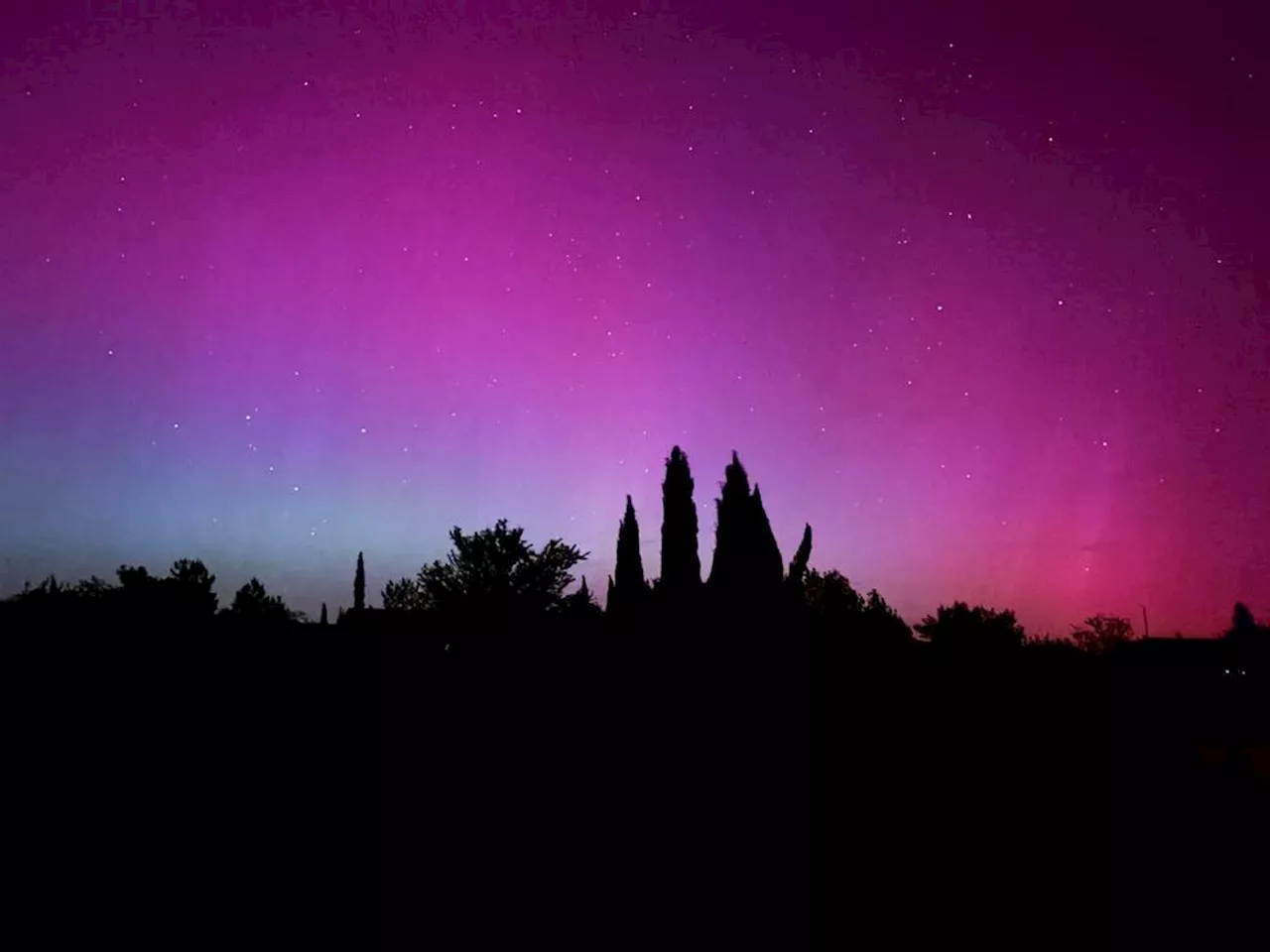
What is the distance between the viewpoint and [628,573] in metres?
34.3

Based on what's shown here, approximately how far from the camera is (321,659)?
1565cm

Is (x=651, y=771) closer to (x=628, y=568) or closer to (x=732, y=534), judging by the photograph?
(x=732, y=534)

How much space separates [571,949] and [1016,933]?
15.7 ft

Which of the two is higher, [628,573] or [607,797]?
[628,573]

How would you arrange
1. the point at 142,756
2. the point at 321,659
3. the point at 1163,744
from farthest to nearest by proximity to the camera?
the point at 321,659 < the point at 1163,744 < the point at 142,756

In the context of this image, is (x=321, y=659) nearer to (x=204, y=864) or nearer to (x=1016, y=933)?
(x=204, y=864)

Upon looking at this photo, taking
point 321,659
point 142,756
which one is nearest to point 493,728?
point 321,659

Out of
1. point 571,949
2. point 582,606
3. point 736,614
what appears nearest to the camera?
point 571,949

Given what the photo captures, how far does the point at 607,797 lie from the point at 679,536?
20.3 meters

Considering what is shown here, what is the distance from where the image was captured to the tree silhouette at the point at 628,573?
1331 inches

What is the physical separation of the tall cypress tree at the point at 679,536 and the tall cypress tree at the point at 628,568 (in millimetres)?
2830

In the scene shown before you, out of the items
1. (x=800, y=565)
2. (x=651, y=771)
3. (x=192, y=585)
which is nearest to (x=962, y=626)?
(x=800, y=565)

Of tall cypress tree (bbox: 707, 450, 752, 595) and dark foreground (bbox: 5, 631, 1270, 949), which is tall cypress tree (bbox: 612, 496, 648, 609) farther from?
dark foreground (bbox: 5, 631, 1270, 949)

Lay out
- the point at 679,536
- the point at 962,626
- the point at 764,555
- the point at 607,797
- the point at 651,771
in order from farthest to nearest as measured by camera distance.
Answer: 1. the point at 962,626
2. the point at 679,536
3. the point at 764,555
4. the point at 651,771
5. the point at 607,797
